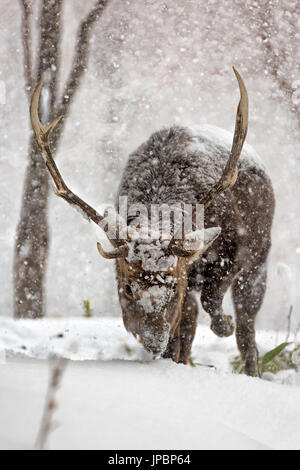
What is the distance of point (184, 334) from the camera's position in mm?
4340

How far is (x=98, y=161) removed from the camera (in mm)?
10500

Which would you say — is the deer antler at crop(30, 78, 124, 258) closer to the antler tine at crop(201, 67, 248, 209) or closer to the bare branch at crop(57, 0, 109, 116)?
the antler tine at crop(201, 67, 248, 209)

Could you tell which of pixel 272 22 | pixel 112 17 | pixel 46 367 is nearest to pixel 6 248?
pixel 112 17

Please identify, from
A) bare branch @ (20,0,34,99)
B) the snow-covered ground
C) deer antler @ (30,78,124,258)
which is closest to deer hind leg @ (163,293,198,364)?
deer antler @ (30,78,124,258)

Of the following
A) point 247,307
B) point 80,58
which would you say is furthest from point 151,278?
point 80,58

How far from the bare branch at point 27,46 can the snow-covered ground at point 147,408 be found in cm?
451

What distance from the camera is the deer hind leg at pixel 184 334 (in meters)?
4.13

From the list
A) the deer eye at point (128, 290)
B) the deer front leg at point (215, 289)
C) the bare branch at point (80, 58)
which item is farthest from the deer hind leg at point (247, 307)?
the bare branch at point (80, 58)

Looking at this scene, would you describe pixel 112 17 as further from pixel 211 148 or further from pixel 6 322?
pixel 6 322

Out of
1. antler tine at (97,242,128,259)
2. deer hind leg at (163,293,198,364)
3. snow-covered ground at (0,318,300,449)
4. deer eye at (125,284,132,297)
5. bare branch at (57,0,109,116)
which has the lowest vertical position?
deer hind leg at (163,293,198,364)

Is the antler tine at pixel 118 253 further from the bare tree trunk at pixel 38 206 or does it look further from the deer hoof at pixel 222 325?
Result: the bare tree trunk at pixel 38 206

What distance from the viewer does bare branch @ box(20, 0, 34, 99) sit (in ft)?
22.2

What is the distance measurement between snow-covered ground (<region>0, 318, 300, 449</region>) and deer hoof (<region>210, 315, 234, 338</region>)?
1.67m

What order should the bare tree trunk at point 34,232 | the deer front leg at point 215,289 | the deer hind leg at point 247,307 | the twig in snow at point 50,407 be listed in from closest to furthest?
the twig in snow at point 50,407, the deer front leg at point 215,289, the deer hind leg at point 247,307, the bare tree trunk at point 34,232
